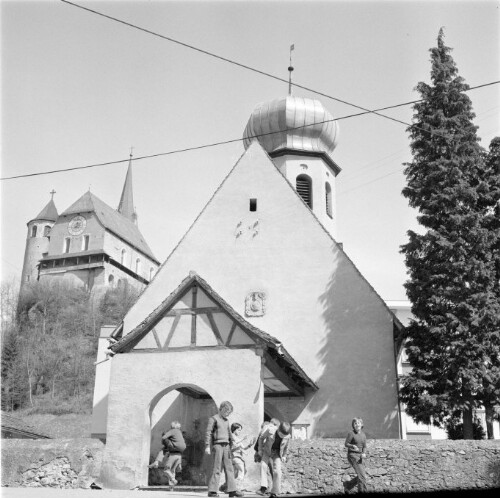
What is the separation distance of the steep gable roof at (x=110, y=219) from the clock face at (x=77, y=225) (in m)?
1.17

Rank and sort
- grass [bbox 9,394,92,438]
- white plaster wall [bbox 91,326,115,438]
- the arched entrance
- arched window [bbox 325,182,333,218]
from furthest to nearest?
1. grass [bbox 9,394,92,438]
2. arched window [bbox 325,182,333,218]
3. white plaster wall [bbox 91,326,115,438]
4. the arched entrance

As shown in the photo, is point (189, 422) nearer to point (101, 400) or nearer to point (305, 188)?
point (101, 400)

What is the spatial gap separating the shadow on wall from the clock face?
280 feet

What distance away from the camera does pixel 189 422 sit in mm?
19828

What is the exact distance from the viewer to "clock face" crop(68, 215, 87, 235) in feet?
333

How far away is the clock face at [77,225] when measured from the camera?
10144 cm

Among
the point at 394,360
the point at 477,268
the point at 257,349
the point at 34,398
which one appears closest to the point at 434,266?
the point at 477,268

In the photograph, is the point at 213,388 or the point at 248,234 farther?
the point at 248,234

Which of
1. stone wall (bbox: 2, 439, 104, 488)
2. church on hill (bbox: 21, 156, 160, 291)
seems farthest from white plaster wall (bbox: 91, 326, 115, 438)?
church on hill (bbox: 21, 156, 160, 291)

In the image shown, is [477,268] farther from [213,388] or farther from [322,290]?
[213,388]

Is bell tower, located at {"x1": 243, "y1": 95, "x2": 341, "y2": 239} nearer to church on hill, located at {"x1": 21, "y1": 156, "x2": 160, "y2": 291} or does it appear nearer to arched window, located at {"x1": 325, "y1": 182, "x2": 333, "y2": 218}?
arched window, located at {"x1": 325, "y1": 182, "x2": 333, "y2": 218}

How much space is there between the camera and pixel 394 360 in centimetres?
1920

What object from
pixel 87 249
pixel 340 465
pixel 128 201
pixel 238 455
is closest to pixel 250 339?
pixel 238 455

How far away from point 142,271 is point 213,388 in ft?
313
